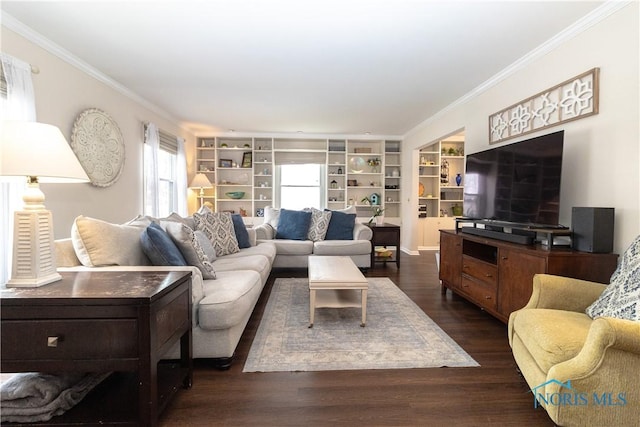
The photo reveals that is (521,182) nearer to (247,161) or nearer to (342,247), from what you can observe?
(342,247)

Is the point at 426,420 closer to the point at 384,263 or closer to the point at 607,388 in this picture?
the point at 607,388

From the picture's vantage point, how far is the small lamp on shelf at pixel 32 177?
4.37 feet

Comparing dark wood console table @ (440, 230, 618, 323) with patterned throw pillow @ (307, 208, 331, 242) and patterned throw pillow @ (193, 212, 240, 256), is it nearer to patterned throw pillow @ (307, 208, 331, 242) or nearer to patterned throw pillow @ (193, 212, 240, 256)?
patterned throw pillow @ (307, 208, 331, 242)

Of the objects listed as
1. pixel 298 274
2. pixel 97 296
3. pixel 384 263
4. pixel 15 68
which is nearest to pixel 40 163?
pixel 97 296

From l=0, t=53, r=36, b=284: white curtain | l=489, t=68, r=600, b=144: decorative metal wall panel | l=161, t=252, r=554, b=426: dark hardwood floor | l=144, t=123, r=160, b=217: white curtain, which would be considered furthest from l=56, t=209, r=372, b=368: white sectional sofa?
l=489, t=68, r=600, b=144: decorative metal wall panel

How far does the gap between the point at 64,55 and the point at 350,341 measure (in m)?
3.60

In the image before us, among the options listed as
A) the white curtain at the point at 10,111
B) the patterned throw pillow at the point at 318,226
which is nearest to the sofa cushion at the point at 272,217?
the patterned throw pillow at the point at 318,226

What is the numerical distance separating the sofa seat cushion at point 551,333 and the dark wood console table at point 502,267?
50 centimetres

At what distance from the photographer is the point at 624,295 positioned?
4.61 feet

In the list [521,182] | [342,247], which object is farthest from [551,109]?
[342,247]

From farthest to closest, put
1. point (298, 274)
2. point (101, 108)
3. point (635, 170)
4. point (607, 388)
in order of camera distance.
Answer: point (298, 274)
point (101, 108)
point (635, 170)
point (607, 388)

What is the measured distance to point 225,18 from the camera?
2242mm

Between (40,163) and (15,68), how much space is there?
1.61 m

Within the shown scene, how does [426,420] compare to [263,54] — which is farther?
[263,54]
